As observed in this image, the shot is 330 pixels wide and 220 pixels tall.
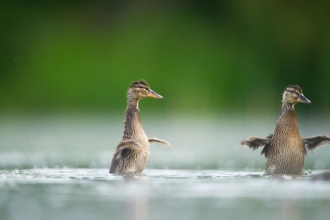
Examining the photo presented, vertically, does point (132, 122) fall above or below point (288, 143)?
above

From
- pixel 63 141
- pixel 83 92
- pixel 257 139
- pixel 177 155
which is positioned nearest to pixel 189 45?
pixel 83 92

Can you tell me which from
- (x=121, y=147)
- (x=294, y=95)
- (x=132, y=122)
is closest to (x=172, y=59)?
(x=132, y=122)

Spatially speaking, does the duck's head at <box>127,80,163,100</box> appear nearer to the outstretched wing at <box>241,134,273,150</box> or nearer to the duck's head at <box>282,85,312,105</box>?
the outstretched wing at <box>241,134,273,150</box>

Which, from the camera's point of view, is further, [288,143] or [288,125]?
[288,125]

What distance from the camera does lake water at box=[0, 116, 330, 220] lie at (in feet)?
25.0

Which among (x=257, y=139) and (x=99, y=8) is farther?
(x=99, y=8)

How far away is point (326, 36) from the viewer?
25.9 m

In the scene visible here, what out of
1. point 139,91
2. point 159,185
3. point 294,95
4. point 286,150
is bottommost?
point 159,185

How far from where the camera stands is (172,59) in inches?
1001

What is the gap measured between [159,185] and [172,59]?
16.3m

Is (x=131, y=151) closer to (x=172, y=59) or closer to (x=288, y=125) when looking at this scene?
(x=288, y=125)

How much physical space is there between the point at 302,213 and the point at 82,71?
17.9 m

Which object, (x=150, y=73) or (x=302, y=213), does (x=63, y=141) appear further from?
(x=302, y=213)

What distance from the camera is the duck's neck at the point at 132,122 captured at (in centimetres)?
1117
